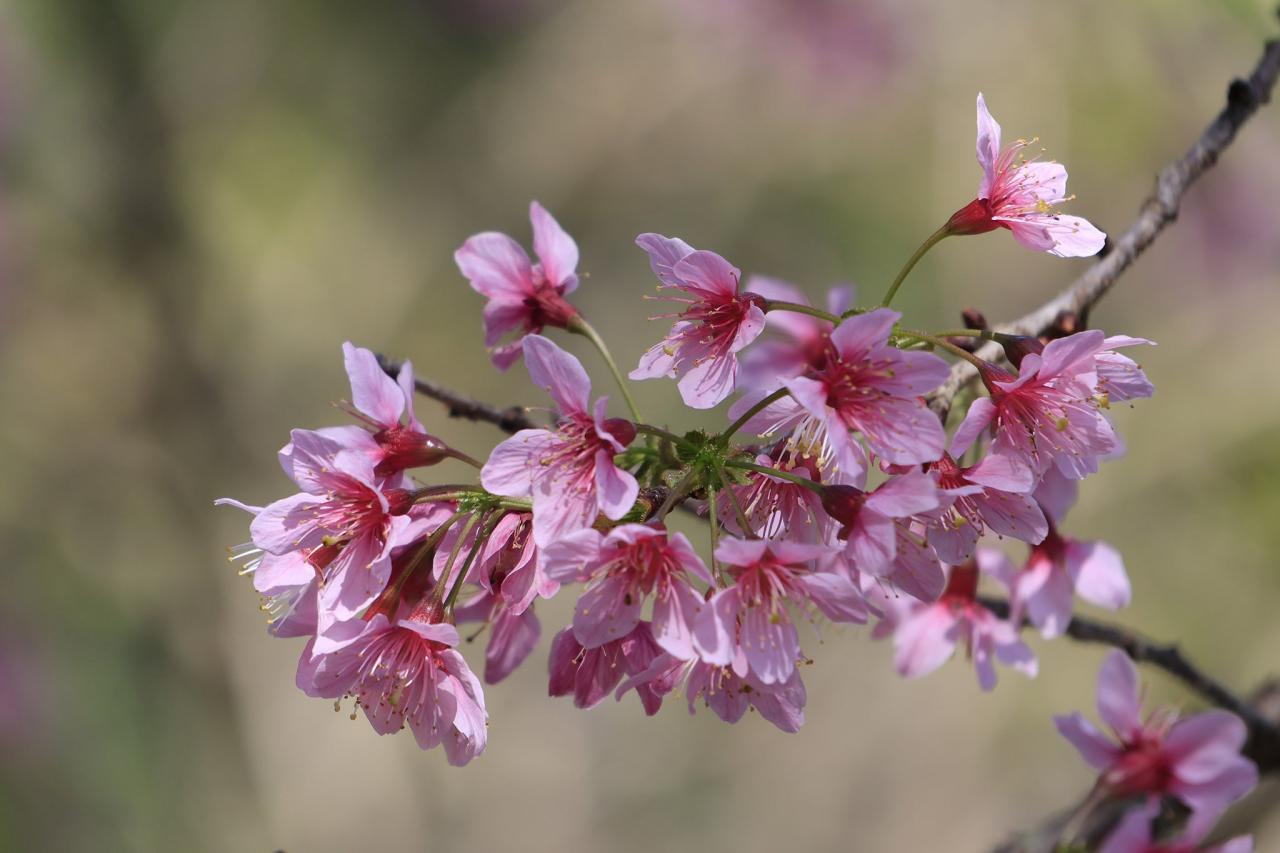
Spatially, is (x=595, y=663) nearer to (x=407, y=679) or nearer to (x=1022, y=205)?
(x=407, y=679)

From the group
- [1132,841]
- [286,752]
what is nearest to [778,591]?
[1132,841]

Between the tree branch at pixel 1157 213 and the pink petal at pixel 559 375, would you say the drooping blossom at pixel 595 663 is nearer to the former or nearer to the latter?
the pink petal at pixel 559 375

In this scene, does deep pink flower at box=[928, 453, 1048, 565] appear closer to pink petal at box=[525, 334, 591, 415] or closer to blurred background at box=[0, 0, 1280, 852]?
pink petal at box=[525, 334, 591, 415]

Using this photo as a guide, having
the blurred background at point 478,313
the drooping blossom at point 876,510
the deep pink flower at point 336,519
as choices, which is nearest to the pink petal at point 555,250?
the deep pink flower at point 336,519

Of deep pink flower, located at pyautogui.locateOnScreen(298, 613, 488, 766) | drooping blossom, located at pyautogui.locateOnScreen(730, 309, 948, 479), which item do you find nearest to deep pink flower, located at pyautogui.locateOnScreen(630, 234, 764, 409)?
drooping blossom, located at pyautogui.locateOnScreen(730, 309, 948, 479)

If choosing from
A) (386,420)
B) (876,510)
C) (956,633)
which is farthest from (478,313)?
(876,510)
